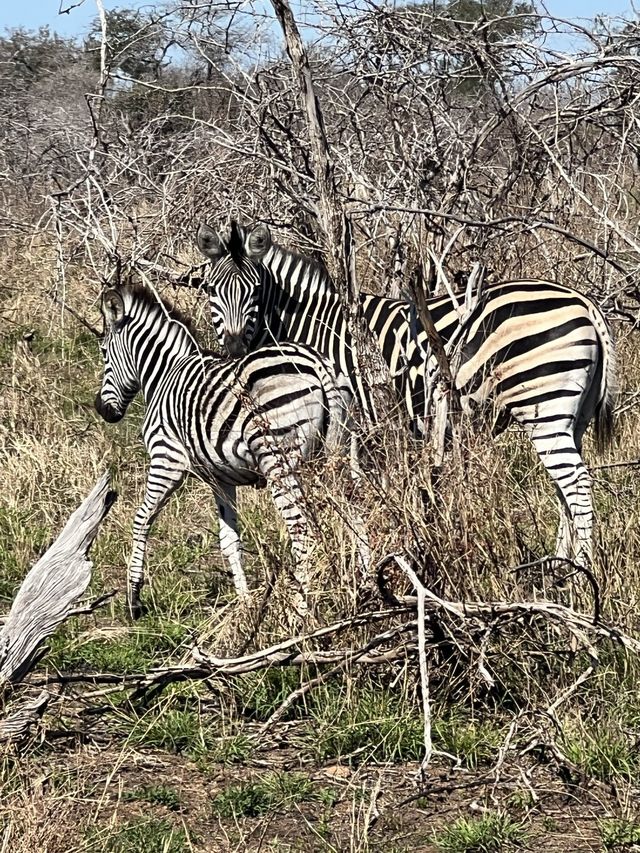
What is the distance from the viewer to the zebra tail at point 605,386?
5980 millimetres

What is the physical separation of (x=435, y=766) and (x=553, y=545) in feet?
6.55

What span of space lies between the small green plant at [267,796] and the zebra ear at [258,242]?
12.3 feet

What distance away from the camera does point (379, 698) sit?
420cm

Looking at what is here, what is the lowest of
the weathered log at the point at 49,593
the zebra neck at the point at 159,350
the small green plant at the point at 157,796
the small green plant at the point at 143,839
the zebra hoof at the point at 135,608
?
the small green plant at the point at 143,839

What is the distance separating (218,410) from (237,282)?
1447mm

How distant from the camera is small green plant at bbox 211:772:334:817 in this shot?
3625 millimetres

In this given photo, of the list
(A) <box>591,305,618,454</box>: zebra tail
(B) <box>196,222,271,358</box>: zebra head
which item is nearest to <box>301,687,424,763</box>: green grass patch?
(A) <box>591,305,618,454</box>: zebra tail

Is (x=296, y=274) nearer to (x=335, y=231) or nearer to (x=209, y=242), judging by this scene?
(x=209, y=242)

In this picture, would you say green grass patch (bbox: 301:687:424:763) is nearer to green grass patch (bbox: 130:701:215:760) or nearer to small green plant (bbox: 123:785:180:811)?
green grass patch (bbox: 130:701:215:760)

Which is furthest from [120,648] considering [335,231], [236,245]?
[236,245]

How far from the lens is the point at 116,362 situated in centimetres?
655

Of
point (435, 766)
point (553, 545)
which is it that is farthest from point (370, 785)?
point (553, 545)

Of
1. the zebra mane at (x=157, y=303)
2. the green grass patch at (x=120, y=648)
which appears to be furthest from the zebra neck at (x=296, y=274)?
the green grass patch at (x=120, y=648)

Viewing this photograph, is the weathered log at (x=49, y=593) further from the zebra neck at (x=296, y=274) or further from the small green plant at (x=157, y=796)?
the zebra neck at (x=296, y=274)
